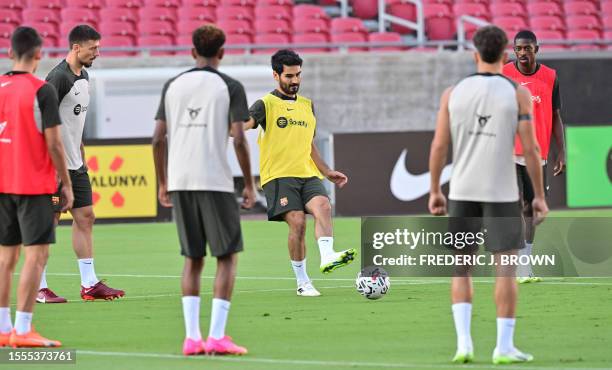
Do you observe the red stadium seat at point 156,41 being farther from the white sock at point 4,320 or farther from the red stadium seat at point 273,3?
the white sock at point 4,320

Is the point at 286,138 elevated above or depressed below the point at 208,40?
below

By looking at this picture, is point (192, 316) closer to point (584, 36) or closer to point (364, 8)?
point (364, 8)

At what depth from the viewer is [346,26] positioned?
2870 cm

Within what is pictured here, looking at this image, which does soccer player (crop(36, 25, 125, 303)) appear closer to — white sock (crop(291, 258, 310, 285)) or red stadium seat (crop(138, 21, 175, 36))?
white sock (crop(291, 258, 310, 285))

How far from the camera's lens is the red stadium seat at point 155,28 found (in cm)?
2794

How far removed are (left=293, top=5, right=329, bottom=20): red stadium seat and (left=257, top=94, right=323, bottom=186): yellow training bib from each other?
51.5 feet

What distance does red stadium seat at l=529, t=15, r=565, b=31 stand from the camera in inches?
1178

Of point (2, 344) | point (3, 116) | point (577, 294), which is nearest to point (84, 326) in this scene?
point (2, 344)

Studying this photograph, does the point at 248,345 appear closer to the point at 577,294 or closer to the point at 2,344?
the point at 2,344

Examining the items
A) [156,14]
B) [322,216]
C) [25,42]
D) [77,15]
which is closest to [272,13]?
[156,14]

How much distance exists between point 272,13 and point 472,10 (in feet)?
15.3

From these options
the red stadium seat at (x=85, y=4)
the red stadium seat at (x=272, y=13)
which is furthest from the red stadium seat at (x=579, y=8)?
the red stadium seat at (x=85, y=4)

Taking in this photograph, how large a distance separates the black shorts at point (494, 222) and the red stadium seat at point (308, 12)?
66.4 ft

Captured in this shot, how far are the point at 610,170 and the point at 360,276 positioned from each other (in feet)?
47.4
